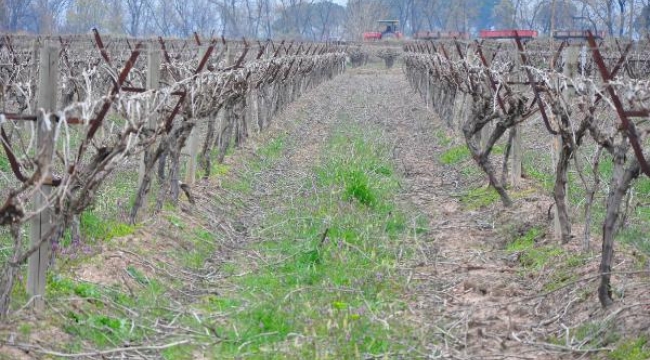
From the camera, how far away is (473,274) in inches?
316

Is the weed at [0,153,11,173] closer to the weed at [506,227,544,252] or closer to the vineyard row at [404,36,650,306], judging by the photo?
the vineyard row at [404,36,650,306]

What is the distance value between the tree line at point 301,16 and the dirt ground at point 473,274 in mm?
51582

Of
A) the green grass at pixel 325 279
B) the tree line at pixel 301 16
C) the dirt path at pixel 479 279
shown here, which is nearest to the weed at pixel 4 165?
the dirt path at pixel 479 279

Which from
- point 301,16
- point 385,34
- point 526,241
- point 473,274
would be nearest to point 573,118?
point 526,241

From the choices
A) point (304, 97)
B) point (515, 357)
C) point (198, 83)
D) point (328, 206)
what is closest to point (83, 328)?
point (515, 357)

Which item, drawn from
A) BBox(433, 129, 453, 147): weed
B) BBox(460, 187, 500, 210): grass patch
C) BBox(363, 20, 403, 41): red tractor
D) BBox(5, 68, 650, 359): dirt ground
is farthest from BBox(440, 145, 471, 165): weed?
BBox(363, 20, 403, 41): red tractor

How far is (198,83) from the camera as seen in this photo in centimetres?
925

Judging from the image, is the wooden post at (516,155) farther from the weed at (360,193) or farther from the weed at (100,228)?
the weed at (100,228)

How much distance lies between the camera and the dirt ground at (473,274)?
619 cm

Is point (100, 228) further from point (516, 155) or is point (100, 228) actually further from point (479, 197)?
point (516, 155)

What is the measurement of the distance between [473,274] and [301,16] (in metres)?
111

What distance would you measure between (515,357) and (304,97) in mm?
22561

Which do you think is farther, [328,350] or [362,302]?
[362,302]

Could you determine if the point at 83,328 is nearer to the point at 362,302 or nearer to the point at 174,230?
the point at 362,302
